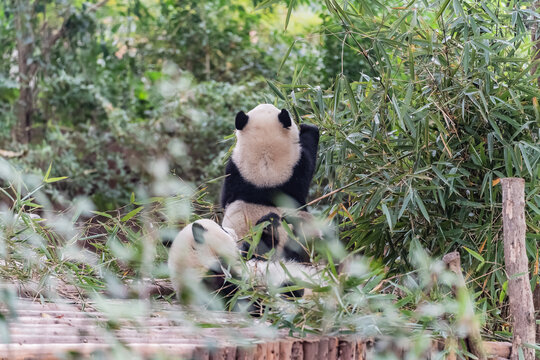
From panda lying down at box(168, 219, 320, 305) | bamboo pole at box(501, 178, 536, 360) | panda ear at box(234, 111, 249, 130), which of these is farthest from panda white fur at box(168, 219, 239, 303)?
bamboo pole at box(501, 178, 536, 360)

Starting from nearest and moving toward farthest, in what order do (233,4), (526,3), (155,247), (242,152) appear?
(155,247) → (242,152) → (526,3) → (233,4)

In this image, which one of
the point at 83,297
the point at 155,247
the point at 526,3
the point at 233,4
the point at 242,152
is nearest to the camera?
the point at 83,297

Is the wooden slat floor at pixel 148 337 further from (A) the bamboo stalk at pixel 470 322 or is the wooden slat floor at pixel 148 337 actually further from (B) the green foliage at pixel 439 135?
(B) the green foliage at pixel 439 135

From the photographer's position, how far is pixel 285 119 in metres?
2.48

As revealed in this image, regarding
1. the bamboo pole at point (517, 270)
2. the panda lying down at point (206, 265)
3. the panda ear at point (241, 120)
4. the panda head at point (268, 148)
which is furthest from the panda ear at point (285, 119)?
the bamboo pole at point (517, 270)

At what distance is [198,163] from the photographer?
6.50 m

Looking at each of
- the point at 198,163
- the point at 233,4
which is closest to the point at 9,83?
the point at 198,163

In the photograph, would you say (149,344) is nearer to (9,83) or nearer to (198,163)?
(198,163)

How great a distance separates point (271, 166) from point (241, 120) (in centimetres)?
20

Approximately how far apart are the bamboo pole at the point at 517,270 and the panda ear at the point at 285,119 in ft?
2.64

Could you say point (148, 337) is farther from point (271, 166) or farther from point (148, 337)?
point (271, 166)

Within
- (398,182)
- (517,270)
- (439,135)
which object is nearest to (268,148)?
(398,182)

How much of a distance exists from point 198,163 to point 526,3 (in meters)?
4.18

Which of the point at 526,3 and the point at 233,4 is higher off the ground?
the point at 233,4
